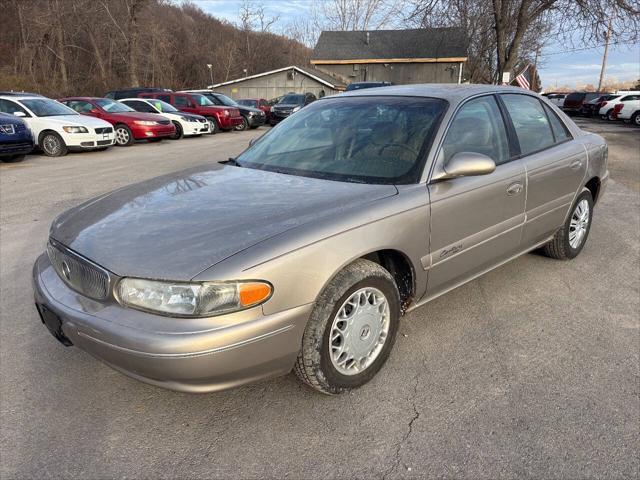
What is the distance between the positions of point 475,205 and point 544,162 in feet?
3.45

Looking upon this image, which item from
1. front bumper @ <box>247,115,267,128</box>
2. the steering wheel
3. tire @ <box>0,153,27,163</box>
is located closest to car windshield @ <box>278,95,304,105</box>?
front bumper @ <box>247,115,267,128</box>

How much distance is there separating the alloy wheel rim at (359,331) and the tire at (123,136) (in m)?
14.7

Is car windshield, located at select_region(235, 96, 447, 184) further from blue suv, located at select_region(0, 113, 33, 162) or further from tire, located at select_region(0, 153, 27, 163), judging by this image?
tire, located at select_region(0, 153, 27, 163)

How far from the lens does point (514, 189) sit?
3.40 meters

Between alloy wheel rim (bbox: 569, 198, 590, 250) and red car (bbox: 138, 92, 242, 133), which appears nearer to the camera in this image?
alloy wheel rim (bbox: 569, 198, 590, 250)

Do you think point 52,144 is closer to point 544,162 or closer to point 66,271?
point 66,271

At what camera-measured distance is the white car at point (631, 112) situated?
80.3ft

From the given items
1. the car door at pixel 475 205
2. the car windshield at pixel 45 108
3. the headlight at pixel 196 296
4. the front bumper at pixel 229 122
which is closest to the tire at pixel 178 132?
the front bumper at pixel 229 122

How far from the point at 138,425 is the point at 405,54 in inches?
1766

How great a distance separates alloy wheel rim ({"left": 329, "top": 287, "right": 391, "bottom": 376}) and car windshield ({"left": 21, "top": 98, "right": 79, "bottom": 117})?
43.1 ft

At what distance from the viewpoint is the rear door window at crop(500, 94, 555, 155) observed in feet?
12.1

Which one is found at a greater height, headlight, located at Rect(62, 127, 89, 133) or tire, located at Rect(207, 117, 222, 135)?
headlight, located at Rect(62, 127, 89, 133)

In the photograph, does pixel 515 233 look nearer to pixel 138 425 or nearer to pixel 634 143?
pixel 138 425

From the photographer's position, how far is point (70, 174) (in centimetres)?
984
